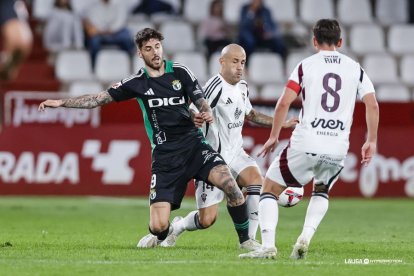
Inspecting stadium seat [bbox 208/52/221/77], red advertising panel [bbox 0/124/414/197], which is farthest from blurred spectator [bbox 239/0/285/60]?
red advertising panel [bbox 0/124/414/197]

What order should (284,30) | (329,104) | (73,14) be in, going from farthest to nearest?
(284,30) < (73,14) < (329,104)

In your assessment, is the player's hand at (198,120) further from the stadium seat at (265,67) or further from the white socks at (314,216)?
the stadium seat at (265,67)

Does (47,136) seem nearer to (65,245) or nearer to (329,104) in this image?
(65,245)

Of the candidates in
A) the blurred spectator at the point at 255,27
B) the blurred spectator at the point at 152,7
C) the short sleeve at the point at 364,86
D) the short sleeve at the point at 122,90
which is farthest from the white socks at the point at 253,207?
the blurred spectator at the point at 152,7

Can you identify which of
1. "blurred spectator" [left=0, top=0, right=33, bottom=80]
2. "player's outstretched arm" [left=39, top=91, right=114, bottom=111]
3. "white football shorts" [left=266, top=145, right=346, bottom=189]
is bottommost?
"white football shorts" [left=266, top=145, right=346, bottom=189]

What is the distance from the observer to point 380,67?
22688 millimetres

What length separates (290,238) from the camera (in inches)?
469

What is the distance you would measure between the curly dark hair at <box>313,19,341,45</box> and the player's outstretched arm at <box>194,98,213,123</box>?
1386 millimetres

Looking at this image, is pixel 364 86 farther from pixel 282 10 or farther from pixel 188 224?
pixel 282 10

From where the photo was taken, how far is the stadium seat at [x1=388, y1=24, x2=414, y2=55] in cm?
2358

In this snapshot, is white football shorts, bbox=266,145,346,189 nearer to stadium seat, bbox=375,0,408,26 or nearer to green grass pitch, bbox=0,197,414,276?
green grass pitch, bbox=0,197,414,276

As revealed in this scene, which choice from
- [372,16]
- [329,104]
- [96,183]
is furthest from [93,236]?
[372,16]

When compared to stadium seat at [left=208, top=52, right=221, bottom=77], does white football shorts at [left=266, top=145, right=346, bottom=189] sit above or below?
below

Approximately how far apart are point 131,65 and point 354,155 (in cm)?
538
